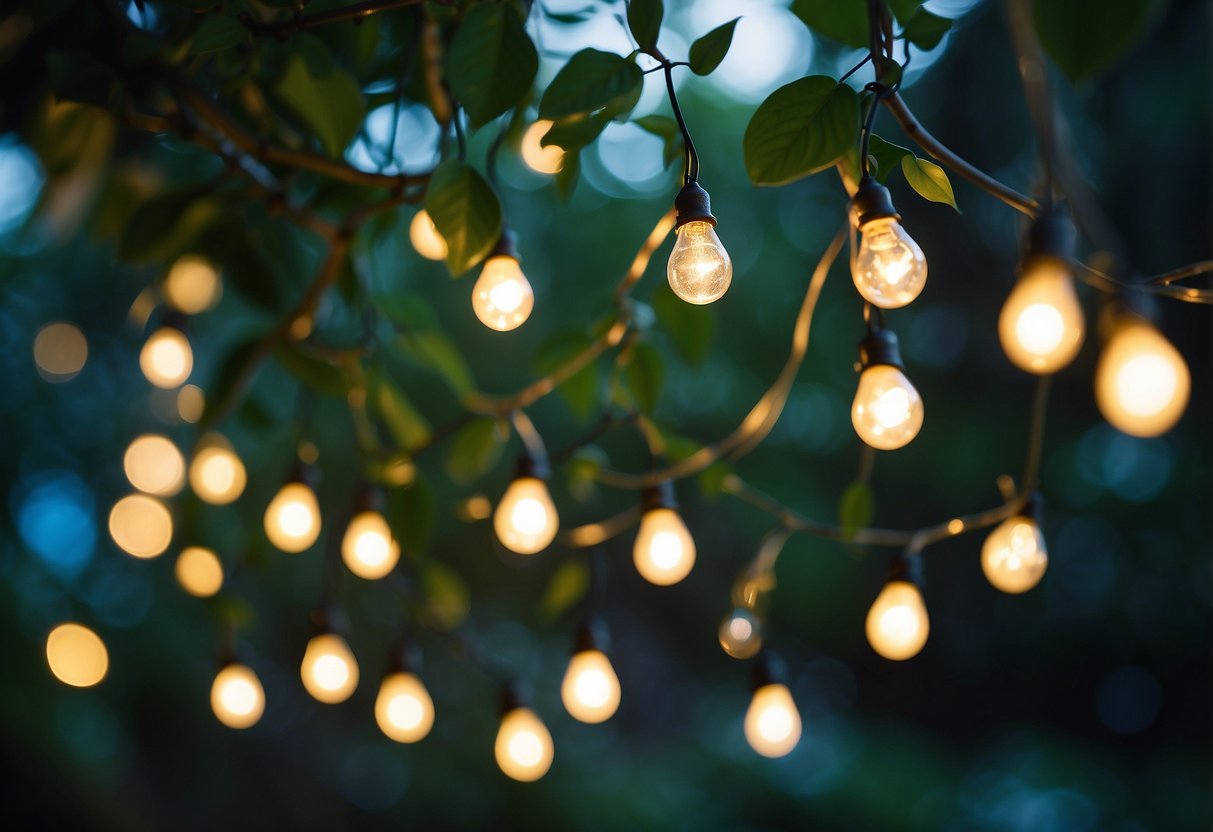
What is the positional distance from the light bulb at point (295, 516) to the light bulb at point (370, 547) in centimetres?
6

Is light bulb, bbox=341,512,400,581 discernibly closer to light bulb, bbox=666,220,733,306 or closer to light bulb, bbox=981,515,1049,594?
light bulb, bbox=666,220,733,306

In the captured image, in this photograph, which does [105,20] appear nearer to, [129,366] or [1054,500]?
[129,366]

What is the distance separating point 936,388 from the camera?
2.00 m

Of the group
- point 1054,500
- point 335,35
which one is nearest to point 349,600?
point 335,35

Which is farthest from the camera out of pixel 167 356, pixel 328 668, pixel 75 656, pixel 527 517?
pixel 75 656

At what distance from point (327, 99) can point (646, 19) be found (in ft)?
0.86

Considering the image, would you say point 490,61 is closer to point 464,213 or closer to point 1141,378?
point 464,213

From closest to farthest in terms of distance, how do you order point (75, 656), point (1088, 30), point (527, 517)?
point (1088, 30) → point (527, 517) → point (75, 656)

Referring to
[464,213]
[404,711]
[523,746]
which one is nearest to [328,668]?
[404,711]

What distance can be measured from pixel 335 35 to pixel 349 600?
1405 mm

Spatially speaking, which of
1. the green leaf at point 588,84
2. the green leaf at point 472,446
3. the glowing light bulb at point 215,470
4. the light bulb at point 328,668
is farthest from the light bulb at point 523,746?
the green leaf at point 588,84

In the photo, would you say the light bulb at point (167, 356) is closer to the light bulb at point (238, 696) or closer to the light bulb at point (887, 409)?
the light bulb at point (238, 696)

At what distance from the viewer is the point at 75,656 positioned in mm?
1380

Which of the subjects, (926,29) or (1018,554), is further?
(1018,554)
